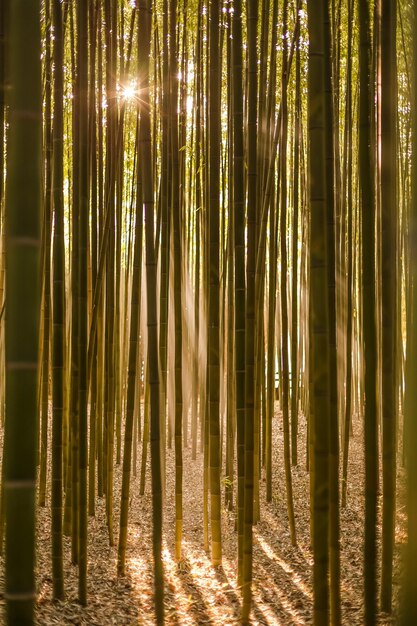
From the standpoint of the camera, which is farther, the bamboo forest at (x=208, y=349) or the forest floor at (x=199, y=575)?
the forest floor at (x=199, y=575)

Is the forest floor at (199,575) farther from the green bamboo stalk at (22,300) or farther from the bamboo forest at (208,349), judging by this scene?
the green bamboo stalk at (22,300)

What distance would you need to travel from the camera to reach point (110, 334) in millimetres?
3889

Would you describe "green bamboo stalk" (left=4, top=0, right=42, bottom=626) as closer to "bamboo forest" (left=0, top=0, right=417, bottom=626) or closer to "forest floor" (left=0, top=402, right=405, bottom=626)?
"bamboo forest" (left=0, top=0, right=417, bottom=626)

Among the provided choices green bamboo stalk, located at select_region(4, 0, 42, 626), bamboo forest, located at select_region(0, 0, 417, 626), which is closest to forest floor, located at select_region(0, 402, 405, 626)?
bamboo forest, located at select_region(0, 0, 417, 626)

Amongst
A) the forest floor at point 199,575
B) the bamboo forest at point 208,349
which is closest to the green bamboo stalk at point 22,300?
the bamboo forest at point 208,349

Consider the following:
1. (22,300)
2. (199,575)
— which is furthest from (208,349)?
(22,300)

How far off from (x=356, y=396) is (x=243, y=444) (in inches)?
223

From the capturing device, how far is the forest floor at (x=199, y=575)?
8.62 feet

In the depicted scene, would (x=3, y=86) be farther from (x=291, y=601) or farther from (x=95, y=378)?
(x=291, y=601)

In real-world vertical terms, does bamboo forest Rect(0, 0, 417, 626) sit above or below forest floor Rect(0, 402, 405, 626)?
above

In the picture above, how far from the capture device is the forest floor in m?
2.63

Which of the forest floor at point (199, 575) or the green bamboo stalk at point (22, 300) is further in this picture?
the forest floor at point (199, 575)

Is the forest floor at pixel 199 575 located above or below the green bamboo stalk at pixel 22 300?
below

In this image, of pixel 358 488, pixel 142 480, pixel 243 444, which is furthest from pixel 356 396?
pixel 243 444
